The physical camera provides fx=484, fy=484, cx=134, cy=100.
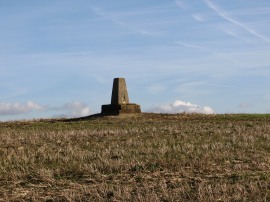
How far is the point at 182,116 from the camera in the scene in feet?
148

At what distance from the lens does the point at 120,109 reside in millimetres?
47125

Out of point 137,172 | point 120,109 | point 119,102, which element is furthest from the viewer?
point 119,102

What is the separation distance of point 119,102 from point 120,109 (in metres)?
1.46

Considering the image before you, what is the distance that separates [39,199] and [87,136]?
44.3ft

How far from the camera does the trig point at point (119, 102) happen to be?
4756 centimetres

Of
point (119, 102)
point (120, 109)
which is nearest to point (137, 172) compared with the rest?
point (120, 109)

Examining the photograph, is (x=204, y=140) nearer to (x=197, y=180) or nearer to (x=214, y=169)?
(x=214, y=169)

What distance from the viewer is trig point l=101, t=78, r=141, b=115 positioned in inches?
1873

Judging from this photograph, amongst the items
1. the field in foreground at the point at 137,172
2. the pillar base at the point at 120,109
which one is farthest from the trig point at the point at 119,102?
the field in foreground at the point at 137,172

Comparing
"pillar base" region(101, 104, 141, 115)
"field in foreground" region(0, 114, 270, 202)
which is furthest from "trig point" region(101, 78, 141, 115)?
"field in foreground" region(0, 114, 270, 202)

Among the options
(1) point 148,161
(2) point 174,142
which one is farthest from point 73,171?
(2) point 174,142

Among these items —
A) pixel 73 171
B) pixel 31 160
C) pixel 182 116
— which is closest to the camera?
pixel 73 171

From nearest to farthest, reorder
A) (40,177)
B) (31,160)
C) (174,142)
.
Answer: (40,177)
(31,160)
(174,142)

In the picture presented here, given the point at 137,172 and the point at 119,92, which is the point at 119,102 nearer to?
the point at 119,92
